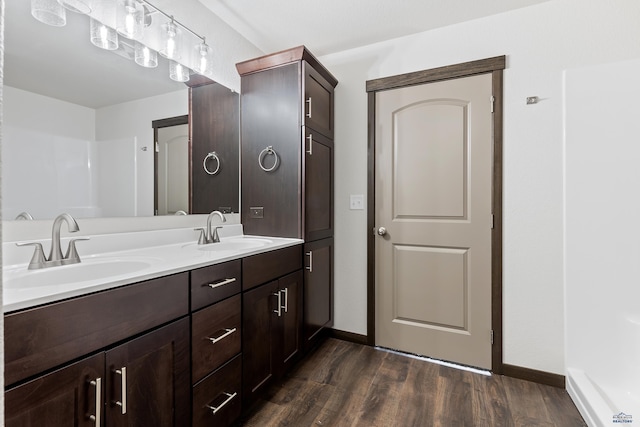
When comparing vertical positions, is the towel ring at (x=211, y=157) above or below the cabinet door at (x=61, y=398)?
above

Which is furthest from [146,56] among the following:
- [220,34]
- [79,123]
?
[220,34]

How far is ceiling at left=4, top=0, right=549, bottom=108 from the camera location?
123 centimetres

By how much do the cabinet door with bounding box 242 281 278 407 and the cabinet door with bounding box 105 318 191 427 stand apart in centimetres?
34

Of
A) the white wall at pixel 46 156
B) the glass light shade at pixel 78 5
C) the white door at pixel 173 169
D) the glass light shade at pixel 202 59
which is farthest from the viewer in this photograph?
the glass light shade at pixel 202 59

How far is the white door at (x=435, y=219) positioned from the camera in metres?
2.00

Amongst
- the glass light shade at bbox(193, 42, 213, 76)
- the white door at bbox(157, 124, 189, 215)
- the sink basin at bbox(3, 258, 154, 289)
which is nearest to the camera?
the sink basin at bbox(3, 258, 154, 289)

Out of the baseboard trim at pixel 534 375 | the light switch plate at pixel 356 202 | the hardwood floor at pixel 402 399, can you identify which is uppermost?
the light switch plate at pixel 356 202

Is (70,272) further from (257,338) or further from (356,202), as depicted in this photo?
(356,202)

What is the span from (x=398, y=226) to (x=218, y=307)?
1426 mm

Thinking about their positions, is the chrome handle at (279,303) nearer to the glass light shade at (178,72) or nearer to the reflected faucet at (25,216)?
the reflected faucet at (25,216)

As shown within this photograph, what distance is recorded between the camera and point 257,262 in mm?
1544

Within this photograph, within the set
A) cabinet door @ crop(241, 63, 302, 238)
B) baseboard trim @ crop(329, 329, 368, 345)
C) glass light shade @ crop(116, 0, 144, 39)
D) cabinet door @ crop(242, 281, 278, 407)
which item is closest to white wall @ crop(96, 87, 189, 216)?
glass light shade @ crop(116, 0, 144, 39)

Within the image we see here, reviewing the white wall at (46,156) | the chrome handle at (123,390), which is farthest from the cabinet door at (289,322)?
the white wall at (46,156)

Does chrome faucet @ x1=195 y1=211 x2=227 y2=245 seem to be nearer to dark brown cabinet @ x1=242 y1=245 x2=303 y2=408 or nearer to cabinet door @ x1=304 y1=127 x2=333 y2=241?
dark brown cabinet @ x1=242 y1=245 x2=303 y2=408
